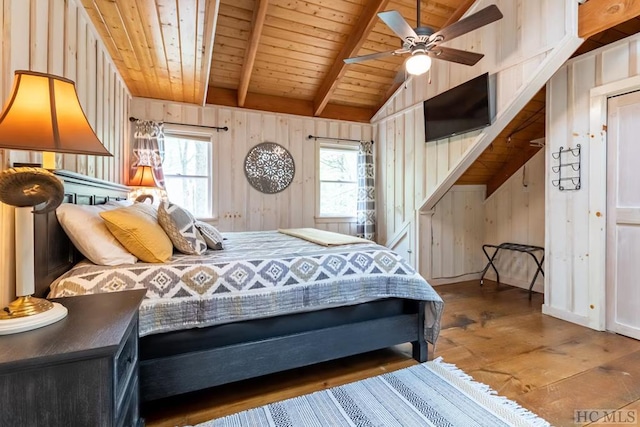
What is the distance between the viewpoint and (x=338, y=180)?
4.94m

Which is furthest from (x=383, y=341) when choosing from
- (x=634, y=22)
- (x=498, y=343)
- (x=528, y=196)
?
(x=634, y=22)

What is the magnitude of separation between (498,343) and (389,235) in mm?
2314

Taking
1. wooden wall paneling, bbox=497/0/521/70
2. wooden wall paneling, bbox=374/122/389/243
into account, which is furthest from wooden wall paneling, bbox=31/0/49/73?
wooden wall paneling, bbox=374/122/389/243

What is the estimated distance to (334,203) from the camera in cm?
493

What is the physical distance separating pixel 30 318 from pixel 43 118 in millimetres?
645

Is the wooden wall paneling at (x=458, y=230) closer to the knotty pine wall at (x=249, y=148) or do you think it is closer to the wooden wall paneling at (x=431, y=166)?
the wooden wall paneling at (x=431, y=166)

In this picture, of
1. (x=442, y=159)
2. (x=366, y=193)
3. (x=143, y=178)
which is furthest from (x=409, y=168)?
(x=143, y=178)

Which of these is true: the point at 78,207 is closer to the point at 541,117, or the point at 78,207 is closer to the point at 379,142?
the point at 379,142

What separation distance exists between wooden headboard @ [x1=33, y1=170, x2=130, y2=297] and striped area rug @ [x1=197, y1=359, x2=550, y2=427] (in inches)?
41.8

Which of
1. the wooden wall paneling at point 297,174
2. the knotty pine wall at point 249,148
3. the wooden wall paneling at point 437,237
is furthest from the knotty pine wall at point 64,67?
the wooden wall paneling at point 437,237

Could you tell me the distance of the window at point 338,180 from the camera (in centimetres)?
486

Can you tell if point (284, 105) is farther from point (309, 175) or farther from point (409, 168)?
point (409, 168)

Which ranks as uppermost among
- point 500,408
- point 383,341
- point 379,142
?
point 379,142

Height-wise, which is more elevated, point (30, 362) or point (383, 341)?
point (30, 362)
